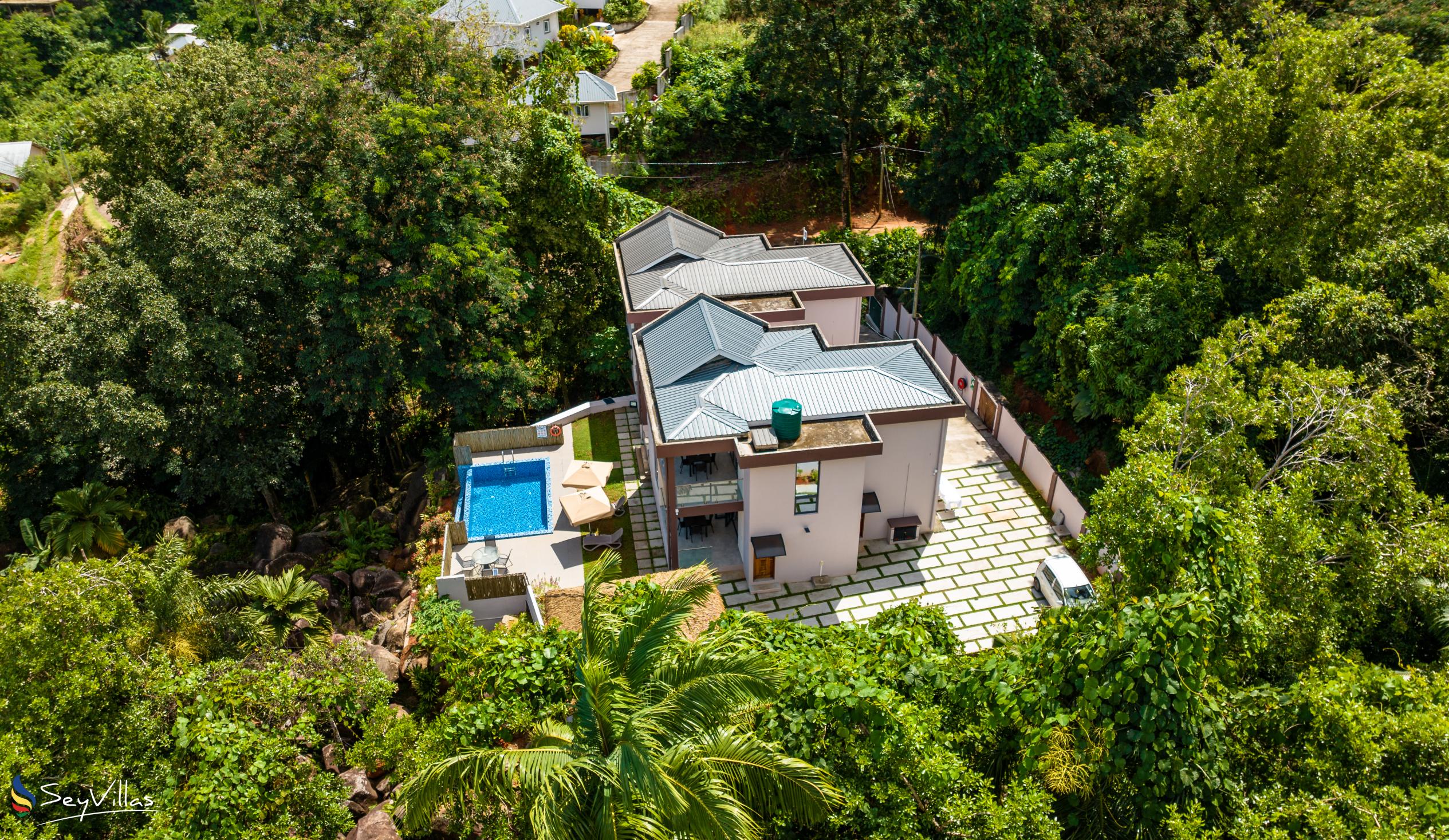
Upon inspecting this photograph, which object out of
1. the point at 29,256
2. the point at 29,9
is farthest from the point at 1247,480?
the point at 29,9

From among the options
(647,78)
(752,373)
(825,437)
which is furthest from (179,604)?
(647,78)

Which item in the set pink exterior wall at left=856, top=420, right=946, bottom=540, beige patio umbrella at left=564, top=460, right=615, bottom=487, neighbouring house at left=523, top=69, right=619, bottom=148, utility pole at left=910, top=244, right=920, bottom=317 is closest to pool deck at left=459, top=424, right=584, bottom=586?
beige patio umbrella at left=564, top=460, right=615, bottom=487

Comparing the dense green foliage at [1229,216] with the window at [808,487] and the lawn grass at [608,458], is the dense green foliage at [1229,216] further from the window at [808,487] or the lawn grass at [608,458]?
the lawn grass at [608,458]

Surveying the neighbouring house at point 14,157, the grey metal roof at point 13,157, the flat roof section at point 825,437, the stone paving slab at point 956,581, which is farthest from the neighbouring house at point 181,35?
the stone paving slab at point 956,581

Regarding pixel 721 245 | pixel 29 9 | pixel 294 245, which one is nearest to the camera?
pixel 294 245

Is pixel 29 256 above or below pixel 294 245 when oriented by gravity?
below

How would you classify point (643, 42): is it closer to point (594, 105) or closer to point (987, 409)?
point (594, 105)

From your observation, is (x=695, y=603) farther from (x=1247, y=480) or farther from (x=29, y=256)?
(x=29, y=256)
